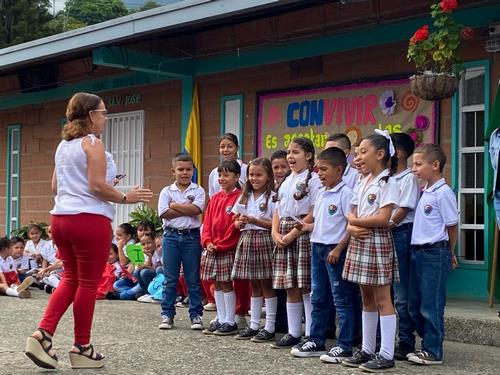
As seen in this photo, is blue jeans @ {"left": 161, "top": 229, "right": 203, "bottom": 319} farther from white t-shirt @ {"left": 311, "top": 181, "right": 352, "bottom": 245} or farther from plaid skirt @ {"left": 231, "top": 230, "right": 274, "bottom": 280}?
white t-shirt @ {"left": 311, "top": 181, "right": 352, "bottom": 245}

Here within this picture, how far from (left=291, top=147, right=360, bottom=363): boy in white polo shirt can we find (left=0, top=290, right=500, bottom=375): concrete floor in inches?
9.1

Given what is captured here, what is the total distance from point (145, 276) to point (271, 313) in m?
3.43

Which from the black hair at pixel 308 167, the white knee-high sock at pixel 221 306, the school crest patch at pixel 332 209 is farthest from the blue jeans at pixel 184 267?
the school crest patch at pixel 332 209

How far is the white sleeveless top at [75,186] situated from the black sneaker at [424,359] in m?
2.36

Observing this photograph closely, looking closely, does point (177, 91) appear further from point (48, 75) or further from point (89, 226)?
point (89, 226)

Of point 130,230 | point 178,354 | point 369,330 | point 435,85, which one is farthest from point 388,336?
point 130,230

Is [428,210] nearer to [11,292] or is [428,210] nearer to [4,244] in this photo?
[11,292]

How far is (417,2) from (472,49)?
916 millimetres

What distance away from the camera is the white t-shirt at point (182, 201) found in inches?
297

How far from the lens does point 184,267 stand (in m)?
7.62

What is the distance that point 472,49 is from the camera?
8547mm

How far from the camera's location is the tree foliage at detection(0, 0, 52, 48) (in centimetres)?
3622

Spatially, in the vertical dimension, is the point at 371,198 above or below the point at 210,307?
above

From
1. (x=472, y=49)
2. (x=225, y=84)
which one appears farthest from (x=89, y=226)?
(x=225, y=84)
